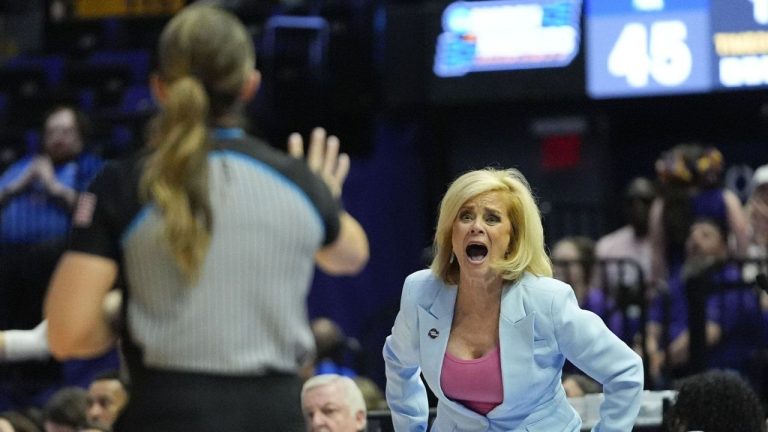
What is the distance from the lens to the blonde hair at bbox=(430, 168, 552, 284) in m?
4.54

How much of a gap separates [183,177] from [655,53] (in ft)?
26.8

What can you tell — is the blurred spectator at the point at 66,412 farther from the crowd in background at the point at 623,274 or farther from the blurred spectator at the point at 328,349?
the blurred spectator at the point at 328,349

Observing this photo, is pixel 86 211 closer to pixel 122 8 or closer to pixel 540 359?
pixel 540 359

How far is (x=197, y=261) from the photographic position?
2.96m

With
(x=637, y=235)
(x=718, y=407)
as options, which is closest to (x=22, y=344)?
(x=718, y=407)

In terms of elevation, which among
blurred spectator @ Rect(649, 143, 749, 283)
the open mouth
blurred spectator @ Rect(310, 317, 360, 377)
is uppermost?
the open mouth

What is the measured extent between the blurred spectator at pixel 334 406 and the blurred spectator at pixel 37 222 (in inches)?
148

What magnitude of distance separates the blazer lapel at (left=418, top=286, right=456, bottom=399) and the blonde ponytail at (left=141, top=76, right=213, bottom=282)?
1710 millimetres

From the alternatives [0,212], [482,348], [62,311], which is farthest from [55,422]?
[62,311]

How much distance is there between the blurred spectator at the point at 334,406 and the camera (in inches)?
231

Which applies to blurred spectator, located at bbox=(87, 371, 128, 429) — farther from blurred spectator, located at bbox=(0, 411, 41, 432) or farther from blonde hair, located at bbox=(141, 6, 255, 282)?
blonde hair, located at bbox=(141, 6, 255, 282)

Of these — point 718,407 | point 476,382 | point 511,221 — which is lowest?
point 718,407

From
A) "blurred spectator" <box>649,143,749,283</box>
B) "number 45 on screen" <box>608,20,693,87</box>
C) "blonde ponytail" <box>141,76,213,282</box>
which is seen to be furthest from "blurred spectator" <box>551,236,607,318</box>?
"blonde ponytail" <box>141,76,213,282</box>

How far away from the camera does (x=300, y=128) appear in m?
12.4
